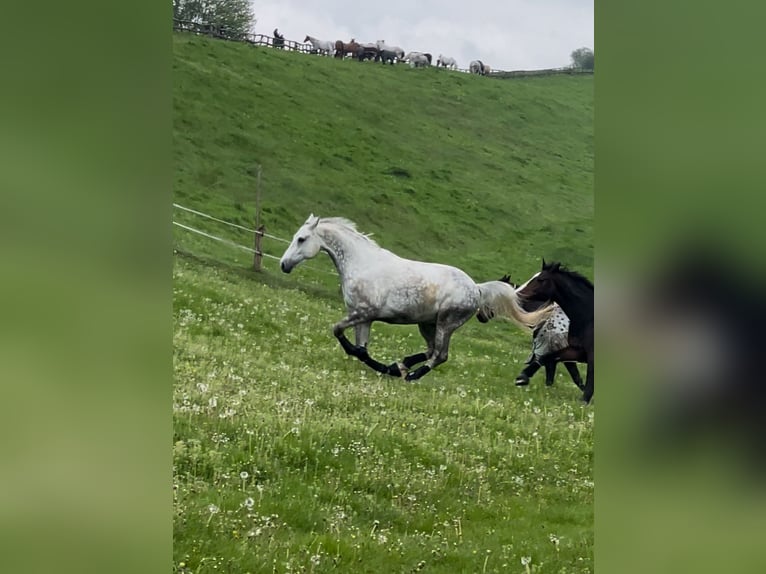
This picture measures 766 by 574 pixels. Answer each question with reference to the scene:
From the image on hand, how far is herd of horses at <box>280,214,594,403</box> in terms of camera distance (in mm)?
4547

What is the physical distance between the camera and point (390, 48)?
454 centimetres

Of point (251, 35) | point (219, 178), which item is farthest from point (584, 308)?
point (251, 35)

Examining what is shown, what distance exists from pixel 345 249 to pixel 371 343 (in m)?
0.58

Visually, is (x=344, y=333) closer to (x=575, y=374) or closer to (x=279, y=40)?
(x=575, y=374)

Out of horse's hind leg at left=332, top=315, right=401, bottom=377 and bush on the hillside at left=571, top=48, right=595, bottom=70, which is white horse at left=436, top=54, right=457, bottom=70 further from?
horse's hind leg at left=332, top=315, right=401, bottom=377

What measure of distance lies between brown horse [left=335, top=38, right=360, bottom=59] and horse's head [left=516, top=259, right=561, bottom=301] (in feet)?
5.61
